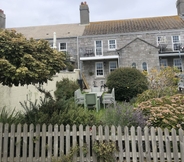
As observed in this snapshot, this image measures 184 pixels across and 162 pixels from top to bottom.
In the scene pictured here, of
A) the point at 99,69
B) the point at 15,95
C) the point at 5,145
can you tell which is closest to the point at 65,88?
the point at 15,95

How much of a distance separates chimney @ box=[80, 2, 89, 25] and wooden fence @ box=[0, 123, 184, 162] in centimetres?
2179

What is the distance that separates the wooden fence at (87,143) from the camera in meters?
3.66

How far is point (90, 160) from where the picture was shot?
3742 mm

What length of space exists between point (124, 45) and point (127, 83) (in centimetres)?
892

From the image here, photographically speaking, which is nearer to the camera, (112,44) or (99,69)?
(99,69)

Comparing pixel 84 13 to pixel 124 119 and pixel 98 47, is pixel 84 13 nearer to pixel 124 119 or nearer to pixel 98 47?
pixel 98 47

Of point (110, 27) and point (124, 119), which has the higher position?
point (110, 27)

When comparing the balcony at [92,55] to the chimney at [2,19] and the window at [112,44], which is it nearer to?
the window at [112,44]

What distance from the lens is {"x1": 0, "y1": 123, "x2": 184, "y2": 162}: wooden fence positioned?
3.66 metres

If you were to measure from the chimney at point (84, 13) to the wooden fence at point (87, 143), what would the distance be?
21793 millimetres

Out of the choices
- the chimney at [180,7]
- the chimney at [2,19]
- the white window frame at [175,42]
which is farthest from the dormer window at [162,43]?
the chimney at [2,19]

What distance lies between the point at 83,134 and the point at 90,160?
61 cm

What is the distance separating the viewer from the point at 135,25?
2138 cm

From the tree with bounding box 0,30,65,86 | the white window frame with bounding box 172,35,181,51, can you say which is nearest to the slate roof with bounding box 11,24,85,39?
the white window frame with bounding box 172,35,181,51
